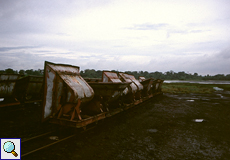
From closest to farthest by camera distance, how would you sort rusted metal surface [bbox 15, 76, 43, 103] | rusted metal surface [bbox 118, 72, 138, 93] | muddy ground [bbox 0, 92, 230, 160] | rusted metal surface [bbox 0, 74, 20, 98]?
muddy ground [bbox 0, 92, 230, 160] → rusted metal surface [bbox 0, 74, 20, 98] → rusted metal surface [bbox 15, 76, 43, 103] → rusted metal surface [bbox 118, 72, 138, 93]

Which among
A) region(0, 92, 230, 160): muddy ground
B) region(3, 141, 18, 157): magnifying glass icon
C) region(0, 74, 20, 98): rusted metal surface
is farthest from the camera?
region(0, 74, 20, 98): rusted metal surface

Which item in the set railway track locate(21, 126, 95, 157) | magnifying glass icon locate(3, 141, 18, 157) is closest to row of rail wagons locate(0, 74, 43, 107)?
railway track locate(21, 126, 95, 157)

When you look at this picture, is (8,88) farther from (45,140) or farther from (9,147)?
(9,147)

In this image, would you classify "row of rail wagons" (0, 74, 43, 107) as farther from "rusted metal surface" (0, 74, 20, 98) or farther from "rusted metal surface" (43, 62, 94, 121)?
"rusted metal surface" (43, 62, 94, 121)

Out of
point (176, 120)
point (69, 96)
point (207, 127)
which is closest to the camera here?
point (69, 96)

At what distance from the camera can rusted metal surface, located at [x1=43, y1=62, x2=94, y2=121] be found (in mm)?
5570

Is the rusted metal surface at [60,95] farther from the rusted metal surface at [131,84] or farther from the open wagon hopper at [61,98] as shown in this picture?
the rusted metal surface at [131,84]

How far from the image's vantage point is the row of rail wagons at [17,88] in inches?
352

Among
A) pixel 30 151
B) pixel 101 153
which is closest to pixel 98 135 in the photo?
pixel 101 153

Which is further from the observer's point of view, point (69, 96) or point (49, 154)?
point (69, 96)

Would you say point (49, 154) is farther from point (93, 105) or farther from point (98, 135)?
point (93, 105)

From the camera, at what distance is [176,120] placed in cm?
830

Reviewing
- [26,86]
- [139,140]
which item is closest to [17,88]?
[26,86]

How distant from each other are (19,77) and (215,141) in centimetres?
1008
